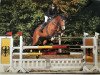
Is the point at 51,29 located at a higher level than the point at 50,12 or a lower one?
lower

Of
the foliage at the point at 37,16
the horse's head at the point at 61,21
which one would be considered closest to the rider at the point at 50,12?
the foliage at the point at 37,16

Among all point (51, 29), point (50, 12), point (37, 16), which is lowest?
point (51, 29)

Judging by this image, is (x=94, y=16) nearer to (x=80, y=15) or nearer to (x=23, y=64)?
(x=80, y=15)

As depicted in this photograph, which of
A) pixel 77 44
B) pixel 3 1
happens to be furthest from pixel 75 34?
pixel 3 1

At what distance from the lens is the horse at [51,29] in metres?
12.3

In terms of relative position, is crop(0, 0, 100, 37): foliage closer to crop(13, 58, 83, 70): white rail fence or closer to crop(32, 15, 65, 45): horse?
crop(32, 15, 65, 45): horse

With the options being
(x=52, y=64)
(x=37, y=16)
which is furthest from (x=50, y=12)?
(x=52, y=64)

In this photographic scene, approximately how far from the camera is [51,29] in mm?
12406

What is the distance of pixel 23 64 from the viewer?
12.3m

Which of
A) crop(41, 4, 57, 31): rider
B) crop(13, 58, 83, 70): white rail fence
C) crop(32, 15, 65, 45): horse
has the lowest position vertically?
crop(13, 58, 83, 70): white rail fence

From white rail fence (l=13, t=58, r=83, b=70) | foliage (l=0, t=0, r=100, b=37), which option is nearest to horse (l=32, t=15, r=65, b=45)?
foliage (l=0, t=0, r=100, b=37)

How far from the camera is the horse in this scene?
12.3 meters

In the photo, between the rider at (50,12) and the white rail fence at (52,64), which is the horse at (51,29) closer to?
the rider at (50,12)

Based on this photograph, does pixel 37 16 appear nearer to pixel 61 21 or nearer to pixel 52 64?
pixel 61 21
